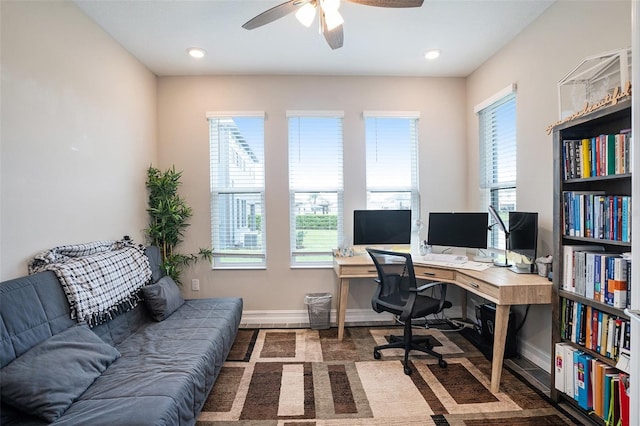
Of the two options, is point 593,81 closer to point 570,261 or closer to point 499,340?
point 570,261

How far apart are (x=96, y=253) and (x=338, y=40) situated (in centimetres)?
236

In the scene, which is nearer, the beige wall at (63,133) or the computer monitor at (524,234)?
the beige wall at (63,133)

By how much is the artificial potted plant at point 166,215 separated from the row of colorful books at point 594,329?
3435 millimetres

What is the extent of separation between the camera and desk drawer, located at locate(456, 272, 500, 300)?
7.18 ft

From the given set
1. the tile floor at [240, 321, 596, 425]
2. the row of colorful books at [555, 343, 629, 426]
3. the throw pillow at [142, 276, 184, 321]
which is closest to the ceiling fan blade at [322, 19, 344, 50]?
the throw pillow at [142, 276, 184, 321]

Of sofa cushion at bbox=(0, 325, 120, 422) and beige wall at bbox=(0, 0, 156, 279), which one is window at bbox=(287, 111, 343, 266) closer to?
beige wall at bbox=(0, 0, 156, 279)

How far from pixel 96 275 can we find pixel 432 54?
3.46m

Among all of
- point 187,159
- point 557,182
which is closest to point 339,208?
point 187,159

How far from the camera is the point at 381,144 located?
361cm

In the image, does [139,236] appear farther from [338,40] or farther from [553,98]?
[553,98]

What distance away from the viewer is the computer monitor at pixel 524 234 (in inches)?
92.7

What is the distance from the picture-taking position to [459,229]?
9.95 feet

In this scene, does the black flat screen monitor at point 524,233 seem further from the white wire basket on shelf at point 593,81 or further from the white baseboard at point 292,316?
the white baseboard at point 292,316

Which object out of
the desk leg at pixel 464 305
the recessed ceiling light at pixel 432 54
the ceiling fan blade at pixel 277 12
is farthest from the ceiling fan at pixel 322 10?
the desk leg at pixel 464 305
